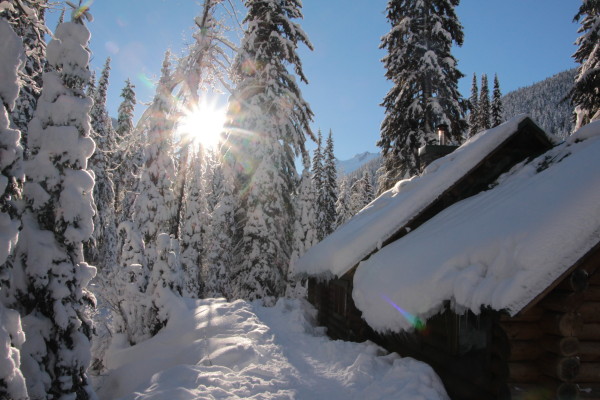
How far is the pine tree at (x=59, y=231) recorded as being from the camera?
200 inches

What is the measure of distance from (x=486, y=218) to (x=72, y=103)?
7066mm

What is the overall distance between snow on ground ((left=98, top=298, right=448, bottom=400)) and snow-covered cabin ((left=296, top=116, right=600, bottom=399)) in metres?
0.80

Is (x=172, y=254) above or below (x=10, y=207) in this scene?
below

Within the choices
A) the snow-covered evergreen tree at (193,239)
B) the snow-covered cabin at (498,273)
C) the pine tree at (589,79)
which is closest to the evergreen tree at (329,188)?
the snow-covered evergreen tree at (193,239)

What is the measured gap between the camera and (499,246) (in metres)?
5.24

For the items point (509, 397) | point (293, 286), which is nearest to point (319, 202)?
point (293, 286)

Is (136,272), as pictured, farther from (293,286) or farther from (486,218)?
(293,286)

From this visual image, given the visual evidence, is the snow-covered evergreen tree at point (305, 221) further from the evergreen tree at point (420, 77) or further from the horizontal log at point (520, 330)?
the horizontal log at point (520, 330)

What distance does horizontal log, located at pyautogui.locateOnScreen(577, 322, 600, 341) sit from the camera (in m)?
5.21

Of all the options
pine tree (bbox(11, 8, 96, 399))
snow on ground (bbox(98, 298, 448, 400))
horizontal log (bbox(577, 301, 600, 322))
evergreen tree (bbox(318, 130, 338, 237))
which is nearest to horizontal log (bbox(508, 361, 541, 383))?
horizontal log (bbox(577, 301, 600, 322))

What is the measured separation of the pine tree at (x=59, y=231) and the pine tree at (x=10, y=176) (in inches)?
39.8

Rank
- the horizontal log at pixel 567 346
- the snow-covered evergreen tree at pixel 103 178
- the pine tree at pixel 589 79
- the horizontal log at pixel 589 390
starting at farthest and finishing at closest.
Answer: the snow-covered evergreen tree at pixel 103 178 < the pine tree at pixel 589 79 < the horizontal log at pixel 589 390 < the horizontal log at pixel 567 346

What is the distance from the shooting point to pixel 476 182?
8.82m

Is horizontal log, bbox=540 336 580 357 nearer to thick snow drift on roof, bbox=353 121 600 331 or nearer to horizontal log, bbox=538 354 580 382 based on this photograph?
horizontal log, bbox=538 354 580 382
